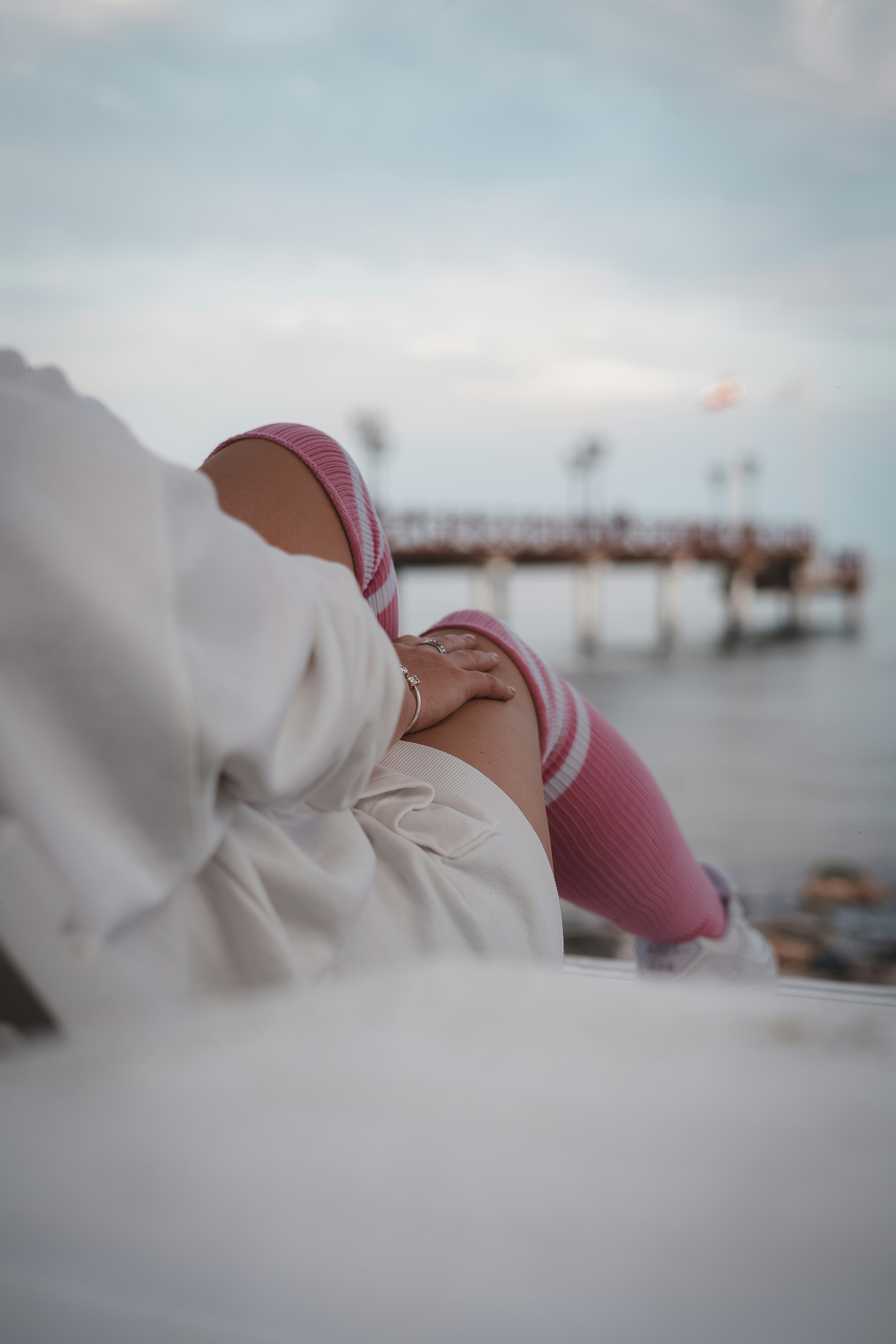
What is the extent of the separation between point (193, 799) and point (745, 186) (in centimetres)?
1152

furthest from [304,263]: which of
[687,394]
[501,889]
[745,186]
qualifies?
[501,889]

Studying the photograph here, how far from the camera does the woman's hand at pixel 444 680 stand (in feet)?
1.64

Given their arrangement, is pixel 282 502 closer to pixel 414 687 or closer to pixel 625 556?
pixel 414 687

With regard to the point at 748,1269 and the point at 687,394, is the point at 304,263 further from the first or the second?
the point at 748,1269

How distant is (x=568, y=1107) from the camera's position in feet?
0.48

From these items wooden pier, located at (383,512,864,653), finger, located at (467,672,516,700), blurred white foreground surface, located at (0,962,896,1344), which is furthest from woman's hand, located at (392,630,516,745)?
wooden pier, located at (383,512,864,653)

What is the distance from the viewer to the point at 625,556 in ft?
50.6

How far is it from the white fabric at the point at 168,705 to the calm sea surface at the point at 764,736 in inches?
117

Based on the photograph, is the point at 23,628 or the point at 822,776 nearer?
the point at 23,628

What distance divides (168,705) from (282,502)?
29cm

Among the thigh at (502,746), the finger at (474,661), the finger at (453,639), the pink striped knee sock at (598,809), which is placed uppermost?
the finger at (453,639)

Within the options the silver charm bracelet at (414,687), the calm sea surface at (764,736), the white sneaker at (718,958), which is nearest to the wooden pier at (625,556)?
the calm sea surface at (764,736)

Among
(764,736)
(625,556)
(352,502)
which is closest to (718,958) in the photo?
(352,502)

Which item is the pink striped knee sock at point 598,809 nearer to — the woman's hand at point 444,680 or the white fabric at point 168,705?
the woman's hand at point 444,680
